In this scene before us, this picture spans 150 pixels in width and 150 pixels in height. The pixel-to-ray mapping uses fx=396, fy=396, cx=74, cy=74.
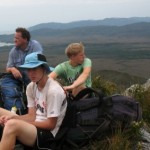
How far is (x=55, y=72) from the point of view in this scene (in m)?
5.49

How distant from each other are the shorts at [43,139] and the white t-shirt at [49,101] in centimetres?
6

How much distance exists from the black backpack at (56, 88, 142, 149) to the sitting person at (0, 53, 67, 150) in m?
0.17

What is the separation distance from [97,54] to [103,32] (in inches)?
3639

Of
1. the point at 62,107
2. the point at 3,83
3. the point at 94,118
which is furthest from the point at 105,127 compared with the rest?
the point at 3,83

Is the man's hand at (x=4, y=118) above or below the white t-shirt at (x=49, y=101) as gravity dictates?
below

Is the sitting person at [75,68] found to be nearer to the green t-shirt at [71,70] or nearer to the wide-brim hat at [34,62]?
the green t-shirt at [71,70]

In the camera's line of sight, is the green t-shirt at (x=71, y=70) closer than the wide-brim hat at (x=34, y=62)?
No


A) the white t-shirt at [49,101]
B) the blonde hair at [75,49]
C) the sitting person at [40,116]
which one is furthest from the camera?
the blonde hair at [75,49]

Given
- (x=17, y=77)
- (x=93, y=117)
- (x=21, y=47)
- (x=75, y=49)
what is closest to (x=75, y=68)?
(x=75, y=49)

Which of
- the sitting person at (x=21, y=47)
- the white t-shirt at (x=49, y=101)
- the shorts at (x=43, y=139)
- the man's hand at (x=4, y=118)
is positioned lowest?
the shorts at (x=43, y=139)

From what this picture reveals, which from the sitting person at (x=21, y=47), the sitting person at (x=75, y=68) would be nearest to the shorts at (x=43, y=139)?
the sitting person at (x=75, y=68)

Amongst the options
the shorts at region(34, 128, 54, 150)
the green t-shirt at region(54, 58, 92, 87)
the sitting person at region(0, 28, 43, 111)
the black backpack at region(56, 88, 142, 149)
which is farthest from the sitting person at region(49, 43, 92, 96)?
the shorts at region(34, 128, 54, 150)

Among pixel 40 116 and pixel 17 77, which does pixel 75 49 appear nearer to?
pixel 17 77

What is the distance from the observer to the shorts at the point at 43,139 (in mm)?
3973
